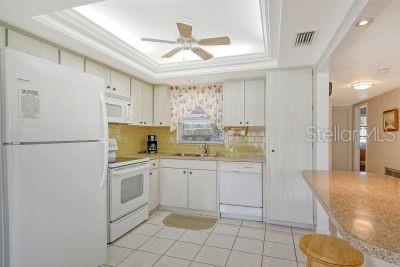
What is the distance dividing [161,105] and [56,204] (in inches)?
108

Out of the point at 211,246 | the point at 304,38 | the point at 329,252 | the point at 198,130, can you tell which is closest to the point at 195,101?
the point at 198,130

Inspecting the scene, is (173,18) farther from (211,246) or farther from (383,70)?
(383,70)

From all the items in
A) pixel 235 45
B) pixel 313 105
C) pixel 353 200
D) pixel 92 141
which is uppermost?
pixel 235 45

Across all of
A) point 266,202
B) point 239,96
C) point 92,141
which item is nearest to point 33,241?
point 92,141

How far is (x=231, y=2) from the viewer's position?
205 cm

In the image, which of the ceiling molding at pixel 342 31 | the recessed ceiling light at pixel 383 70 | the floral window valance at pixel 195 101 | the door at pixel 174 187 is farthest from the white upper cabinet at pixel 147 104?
the recessed ceiling light at pixel 383 70

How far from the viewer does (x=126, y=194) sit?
2918 mm

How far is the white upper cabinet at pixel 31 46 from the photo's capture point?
2.02 metres

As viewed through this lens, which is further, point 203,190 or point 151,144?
point 151,144

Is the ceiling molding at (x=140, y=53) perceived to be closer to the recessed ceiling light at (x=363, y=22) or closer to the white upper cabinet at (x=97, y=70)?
the white upper cabinet at (x=97, y=70)

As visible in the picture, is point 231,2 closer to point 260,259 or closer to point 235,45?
point 235,45

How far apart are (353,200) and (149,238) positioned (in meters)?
2.30

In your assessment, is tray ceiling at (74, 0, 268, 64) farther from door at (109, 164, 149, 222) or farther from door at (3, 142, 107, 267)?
door at (109, 164, 149, 222)

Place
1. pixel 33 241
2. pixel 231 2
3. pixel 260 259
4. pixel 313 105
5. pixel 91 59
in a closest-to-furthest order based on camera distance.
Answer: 1. pixel 33 241
2. pixel 231 2
3. pixel 260 259
4. pixel 91 59
5. pixel 313 105
